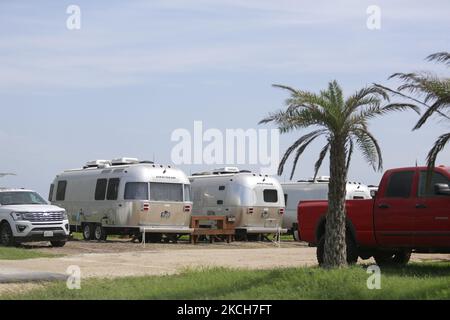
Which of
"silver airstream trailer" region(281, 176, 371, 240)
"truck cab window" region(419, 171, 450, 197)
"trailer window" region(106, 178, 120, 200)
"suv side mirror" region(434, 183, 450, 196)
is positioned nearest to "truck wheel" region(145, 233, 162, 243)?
"trailer window" region(106, 178, 120, 200)

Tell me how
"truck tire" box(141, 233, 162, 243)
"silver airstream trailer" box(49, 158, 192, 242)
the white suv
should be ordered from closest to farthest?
the white suv → "silver airstream trailer" box(49, 158, 192, 242) → "truck tire" box(141, 233, 162, 243)

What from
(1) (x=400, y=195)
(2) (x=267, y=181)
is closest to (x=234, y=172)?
(2) (x=267, y=181)

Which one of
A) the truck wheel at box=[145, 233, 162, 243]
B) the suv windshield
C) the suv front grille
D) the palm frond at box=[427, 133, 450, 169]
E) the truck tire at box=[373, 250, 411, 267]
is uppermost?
the palm frond at box=[427, 133, 450, 169]

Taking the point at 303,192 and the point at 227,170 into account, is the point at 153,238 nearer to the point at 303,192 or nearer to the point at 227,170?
the point at 227,170

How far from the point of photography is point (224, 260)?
20891 mm

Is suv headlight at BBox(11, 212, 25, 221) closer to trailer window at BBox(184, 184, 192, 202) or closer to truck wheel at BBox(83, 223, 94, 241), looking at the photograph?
truck wheel at BBox(83, 223, 94, 241)

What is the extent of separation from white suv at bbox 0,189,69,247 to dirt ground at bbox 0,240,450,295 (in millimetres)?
448

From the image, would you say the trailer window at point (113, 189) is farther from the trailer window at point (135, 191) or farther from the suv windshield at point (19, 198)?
the suv windshield at point (19, 198)

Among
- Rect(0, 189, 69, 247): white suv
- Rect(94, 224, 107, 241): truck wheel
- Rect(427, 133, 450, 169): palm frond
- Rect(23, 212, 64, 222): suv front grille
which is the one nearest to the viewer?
Rect(427, 133, 450, 169): palm frond

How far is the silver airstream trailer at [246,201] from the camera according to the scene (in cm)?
3225

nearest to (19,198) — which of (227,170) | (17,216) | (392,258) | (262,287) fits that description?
(17,216)

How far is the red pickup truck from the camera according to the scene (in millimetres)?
15812
